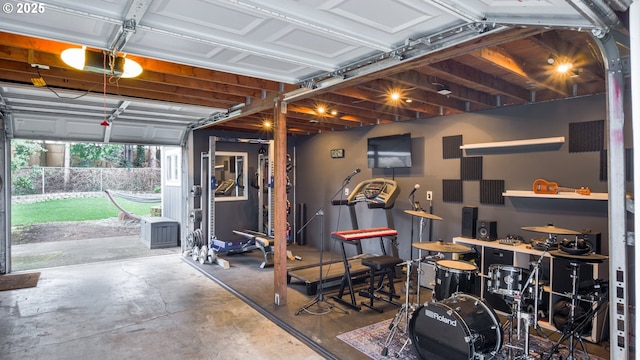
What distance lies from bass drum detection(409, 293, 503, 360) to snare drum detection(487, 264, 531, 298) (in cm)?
30

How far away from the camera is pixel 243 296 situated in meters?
4.45

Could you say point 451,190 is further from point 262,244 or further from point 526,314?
point 262,244

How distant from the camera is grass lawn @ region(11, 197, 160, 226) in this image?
1100 centimetres

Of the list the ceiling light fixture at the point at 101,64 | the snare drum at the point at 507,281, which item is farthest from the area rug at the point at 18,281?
the snare drum at the point at 507,281

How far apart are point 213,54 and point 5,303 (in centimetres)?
415

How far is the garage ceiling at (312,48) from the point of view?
186 centimetres

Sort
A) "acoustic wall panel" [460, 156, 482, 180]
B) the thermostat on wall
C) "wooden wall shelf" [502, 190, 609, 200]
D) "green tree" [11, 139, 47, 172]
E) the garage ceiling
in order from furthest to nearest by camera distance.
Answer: "green tree" [11, 139, 47, 172]
the thermostat on wall
"acoustic wall panel" [460, 156, 482, 180]
"wooden wall shelf" [502, 190, 609, 200]
the garage ceiling

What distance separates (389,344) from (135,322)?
261cm

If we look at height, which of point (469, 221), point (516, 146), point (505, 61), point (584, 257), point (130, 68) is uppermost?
point (505, 61)

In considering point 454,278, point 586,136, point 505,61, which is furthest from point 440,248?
point 586,136

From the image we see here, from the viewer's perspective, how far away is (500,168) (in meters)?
4.47

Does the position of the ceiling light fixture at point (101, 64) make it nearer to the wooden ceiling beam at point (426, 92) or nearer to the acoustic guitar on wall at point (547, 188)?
the wooden ceiling beam at point (426, 92)

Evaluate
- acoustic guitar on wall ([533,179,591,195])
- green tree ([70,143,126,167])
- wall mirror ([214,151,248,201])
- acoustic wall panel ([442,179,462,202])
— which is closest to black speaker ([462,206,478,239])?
acoustic wall panel ([442,179,462,202])

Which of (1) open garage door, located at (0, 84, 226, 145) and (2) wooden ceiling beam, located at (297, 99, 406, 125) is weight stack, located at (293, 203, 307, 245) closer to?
(2) wooden ceiling beam, located at (297, 99, 406, 125)
